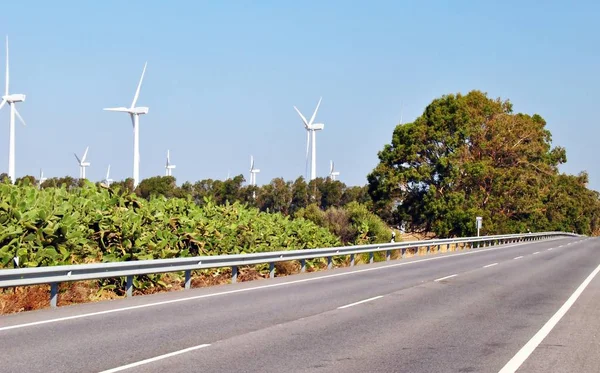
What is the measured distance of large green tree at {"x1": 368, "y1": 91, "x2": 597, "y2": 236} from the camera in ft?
210

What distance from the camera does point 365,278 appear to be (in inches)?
944

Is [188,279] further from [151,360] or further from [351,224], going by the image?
[351,224]

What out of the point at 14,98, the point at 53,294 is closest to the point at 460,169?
the point at 14,98

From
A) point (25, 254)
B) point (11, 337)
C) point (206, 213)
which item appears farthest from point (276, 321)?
point (206, 213)

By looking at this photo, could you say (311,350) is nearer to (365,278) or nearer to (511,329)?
(511,329)

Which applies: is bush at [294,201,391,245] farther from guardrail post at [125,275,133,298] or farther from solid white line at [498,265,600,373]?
guardrail post at [125,275,133,298]

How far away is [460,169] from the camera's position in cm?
6512

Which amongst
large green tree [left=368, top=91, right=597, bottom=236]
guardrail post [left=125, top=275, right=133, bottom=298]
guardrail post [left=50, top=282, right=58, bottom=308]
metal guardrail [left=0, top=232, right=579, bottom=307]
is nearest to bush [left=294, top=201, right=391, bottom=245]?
metal guardrail [left=0, top=232, right=579, bottom=307]

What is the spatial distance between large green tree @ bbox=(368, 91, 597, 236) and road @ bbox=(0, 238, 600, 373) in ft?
141

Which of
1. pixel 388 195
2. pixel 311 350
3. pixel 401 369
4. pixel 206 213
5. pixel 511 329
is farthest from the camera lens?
pixel 388 195

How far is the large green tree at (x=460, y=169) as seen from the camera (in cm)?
6394

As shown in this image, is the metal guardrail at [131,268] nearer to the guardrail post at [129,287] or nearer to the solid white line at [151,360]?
the guardrail post at [129,287]

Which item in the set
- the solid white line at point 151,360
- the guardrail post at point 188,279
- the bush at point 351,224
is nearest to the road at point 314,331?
the solid white line at point 151,360

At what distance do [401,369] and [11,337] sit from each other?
16.9 feet
